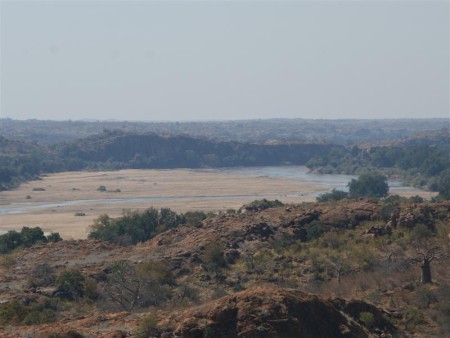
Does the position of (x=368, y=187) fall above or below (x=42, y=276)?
below

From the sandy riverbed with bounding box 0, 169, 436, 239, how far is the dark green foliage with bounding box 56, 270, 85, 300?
110 ft

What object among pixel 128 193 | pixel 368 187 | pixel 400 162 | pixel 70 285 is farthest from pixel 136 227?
pixel 400 162

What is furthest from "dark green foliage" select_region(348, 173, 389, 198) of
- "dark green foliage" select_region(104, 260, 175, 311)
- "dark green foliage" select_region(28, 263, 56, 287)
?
"dark green foliage" select_region(28, 263, 56, 287)

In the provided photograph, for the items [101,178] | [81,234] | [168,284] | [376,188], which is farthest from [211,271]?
[101,178]

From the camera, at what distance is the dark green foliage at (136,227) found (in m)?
57.3

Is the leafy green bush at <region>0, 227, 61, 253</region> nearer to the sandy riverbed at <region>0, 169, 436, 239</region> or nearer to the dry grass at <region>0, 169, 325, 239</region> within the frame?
the dry grass at <region>0, 169, 325, 239</region>

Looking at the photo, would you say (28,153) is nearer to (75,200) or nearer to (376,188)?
(75,200)

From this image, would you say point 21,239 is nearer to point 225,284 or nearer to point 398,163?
point 225,284

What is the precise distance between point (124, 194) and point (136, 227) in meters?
65.2

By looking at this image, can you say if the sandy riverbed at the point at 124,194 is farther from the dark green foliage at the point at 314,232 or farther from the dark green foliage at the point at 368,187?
the dark green foliage at the point at 314,232

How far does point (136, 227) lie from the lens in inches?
2288

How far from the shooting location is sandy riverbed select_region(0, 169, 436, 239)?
299 feet

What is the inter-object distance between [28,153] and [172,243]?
5565 inches

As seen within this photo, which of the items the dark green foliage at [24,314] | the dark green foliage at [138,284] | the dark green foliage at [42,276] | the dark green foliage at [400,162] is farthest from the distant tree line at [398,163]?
the dark green foliage at [24,314]
